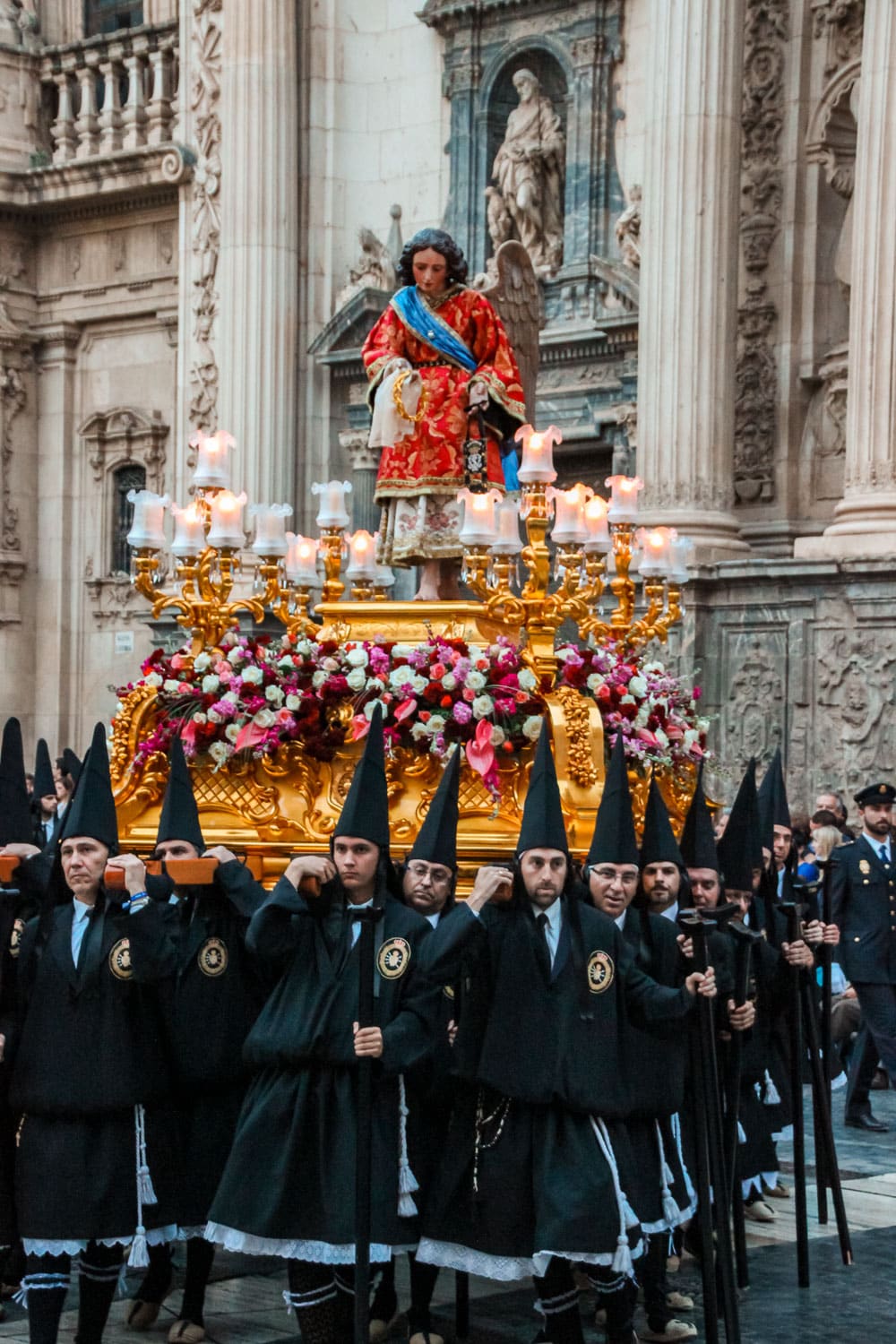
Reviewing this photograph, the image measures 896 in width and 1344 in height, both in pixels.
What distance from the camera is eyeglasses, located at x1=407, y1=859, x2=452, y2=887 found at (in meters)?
6.89

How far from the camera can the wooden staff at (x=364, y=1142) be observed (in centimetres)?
613

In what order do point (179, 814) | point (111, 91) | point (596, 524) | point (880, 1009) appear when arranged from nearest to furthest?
point (179, 814), point (596, 524), point (880, 1009), point (111, 91)

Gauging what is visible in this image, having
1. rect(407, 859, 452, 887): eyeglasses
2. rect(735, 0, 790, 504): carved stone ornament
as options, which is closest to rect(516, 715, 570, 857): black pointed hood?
rect(407, 859, 452, 887): eyeglasses

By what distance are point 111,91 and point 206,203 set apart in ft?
8.96

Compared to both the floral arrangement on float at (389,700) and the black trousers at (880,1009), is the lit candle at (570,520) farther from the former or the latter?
the black trousers at (880,1009)

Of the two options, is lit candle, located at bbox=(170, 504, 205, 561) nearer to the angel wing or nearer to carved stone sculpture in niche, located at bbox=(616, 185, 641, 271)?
the angel wing

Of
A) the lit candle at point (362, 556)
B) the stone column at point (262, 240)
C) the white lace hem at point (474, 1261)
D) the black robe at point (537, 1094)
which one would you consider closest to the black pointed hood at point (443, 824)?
the black robe at point (537, 1094)

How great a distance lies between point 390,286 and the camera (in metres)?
20.4

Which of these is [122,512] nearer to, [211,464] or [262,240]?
[262,240]

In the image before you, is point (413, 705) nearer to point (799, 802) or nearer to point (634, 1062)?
point (634, 1062)

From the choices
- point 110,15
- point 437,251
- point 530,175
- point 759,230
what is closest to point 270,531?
point 437,251

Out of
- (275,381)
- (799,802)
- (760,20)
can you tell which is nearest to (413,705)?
(799,802)

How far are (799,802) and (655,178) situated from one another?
5.00 m

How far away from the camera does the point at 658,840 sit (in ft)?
24.1
